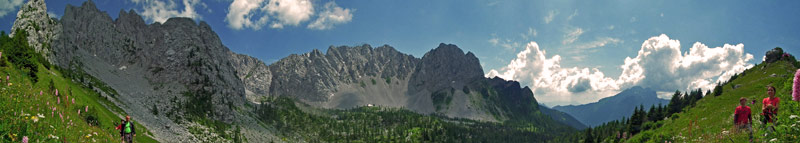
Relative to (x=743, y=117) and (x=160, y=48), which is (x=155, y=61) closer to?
(x=160, y=48)

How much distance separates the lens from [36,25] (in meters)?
97.4

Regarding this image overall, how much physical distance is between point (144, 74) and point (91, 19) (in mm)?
51604

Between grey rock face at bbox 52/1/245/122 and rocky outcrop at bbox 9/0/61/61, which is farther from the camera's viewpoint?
grey rock face at bbox 52/1/245/122

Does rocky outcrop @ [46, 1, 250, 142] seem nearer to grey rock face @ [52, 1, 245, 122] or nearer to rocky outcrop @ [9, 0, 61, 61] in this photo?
grey rock face @ [52, 1, 245, 122]

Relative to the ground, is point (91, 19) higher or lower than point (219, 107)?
higher

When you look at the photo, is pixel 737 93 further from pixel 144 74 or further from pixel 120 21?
pixel 120 21

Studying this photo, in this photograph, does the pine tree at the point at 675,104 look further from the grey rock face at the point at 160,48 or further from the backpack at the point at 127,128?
the grey rock face at the point at 160,48

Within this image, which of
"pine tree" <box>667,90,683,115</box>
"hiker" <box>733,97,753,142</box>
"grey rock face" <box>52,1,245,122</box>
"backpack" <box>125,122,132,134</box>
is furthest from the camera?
"grey rock face" <box>52,1,245,122</box>

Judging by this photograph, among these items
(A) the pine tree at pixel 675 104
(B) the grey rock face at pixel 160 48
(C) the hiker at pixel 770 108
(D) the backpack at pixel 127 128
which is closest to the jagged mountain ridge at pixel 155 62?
(B) the grey rock face at pixel 160 48

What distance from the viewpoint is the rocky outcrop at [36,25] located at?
91.4m

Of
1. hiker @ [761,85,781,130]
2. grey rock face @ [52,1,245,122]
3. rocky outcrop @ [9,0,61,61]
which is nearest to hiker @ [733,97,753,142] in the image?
hiker @ [761,85,781,130]

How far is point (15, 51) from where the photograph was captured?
47.3m

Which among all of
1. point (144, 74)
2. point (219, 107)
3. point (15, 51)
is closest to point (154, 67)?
point (144, 74)

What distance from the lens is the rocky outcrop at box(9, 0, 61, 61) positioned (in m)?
A: 91.4
